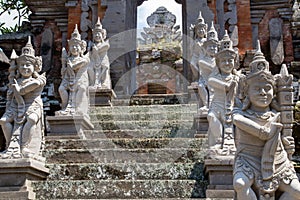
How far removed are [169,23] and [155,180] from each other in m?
16.4

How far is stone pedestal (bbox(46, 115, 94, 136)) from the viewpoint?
7.61 meters

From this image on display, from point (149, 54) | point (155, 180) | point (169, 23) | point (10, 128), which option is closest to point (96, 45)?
point (10, 128)

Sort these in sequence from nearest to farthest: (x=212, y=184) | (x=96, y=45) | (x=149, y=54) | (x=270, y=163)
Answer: (x=270, y=163) < (x=212, y=184) < (x=96, y=45) < (x=149, y=54)

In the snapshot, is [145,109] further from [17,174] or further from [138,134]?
[17,174]

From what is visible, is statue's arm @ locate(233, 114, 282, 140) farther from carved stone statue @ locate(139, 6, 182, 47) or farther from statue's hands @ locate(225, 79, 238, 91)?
carved stone statue @ locate(139, 6, 182, 47)

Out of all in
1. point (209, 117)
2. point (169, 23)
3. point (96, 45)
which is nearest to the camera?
point (209, 117)

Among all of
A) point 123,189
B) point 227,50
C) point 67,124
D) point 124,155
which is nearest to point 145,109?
point 67,124

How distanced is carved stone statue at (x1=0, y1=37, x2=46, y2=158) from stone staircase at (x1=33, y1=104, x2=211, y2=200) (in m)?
0.45

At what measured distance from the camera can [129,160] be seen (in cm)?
665

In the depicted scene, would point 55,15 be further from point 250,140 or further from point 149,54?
point 250,140

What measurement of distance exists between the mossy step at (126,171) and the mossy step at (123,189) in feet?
1.25

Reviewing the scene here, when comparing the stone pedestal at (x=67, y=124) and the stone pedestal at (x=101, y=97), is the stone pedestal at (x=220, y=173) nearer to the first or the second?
the stone pedestal at (x=67, y=124)

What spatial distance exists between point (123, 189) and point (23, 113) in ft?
5.12

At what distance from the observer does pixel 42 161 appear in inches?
242
